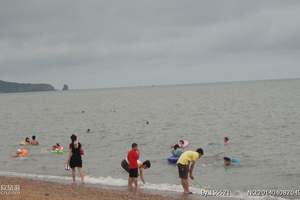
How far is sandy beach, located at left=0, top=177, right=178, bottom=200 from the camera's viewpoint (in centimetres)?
1555

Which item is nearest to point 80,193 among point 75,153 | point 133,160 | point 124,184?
point 75,153

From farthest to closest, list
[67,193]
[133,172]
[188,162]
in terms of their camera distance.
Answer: [133,172]
[67,193]
[188,162]

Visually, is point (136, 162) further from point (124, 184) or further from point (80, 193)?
point (124, 184)

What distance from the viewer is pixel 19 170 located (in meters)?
27.2

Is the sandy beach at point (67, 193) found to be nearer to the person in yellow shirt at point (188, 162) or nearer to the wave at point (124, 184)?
the person in yellow shirt at point (188, 162)

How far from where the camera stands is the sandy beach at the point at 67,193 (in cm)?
1555

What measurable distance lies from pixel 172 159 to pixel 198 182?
5.52 m

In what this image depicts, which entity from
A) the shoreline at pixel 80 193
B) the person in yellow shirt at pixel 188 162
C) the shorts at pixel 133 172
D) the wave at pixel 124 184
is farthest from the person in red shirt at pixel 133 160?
the wave at pixel 124 184

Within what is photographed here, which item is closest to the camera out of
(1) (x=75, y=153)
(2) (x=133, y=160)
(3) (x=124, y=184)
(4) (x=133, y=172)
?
(2) (x=133, y=160)

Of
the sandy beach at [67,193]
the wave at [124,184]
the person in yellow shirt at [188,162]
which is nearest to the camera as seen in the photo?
the sandy beach at [67,193]

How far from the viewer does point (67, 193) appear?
1723cm

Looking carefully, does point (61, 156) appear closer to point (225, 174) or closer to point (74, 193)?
point (225, 174)

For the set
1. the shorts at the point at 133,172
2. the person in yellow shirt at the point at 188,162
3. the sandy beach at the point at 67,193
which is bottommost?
the sandy beach at the point at 67,193

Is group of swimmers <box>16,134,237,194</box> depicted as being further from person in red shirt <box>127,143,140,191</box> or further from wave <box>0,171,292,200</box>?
wave <box>0,171,292,200</box>
